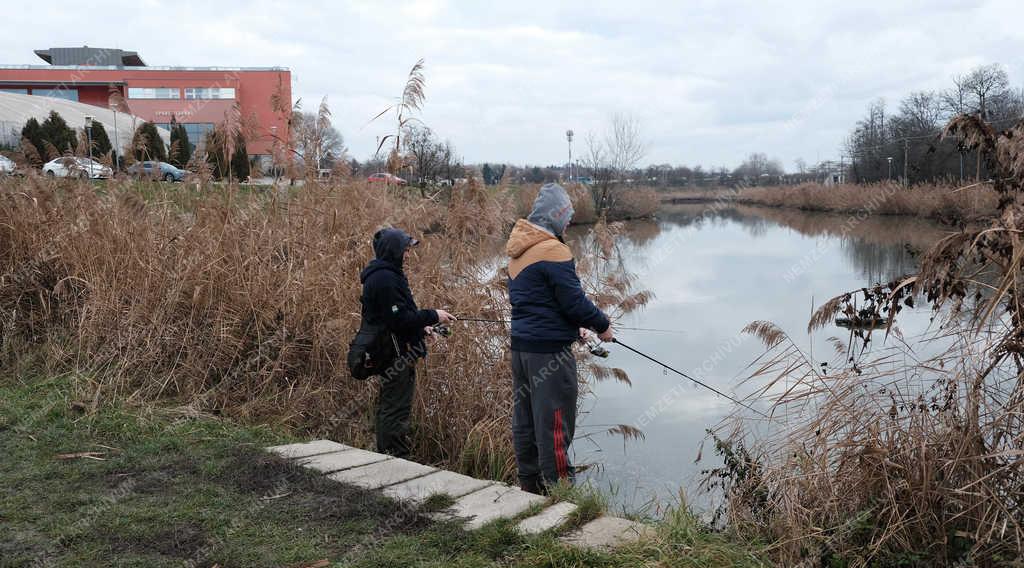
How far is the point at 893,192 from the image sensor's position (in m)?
32.6

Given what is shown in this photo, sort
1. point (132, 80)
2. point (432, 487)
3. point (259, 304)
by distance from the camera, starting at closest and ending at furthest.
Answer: point (432, 487) → point (259, 304) → point (132, 80)

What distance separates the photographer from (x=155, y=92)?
5631cm

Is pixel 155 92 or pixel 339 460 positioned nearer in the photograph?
pixel 339 460

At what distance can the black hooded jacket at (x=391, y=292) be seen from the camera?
5043 millimetres

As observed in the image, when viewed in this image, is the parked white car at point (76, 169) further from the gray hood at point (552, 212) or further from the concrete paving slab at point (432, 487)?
the concrete paving slab at point (432, 487)

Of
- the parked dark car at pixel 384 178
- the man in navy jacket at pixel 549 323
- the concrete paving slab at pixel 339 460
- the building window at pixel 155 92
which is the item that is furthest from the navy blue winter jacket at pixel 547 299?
the building window at pixel 155 92

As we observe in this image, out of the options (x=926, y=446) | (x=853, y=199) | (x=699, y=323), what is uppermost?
(x=853, y=199)

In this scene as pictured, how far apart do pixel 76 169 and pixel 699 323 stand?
31.3ft

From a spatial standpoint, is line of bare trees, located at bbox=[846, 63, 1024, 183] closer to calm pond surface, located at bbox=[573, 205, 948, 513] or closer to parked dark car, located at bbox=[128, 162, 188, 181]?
calm pond surface, located at bbox=[573, 205, 948, 513]

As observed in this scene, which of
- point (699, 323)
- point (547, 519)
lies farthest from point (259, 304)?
point (699, 323)

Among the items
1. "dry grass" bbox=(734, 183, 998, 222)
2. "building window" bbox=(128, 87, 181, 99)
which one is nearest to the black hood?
"dry grass" bbox=(734, 183, 998, 222)

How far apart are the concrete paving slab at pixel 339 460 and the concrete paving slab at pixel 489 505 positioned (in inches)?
32.9

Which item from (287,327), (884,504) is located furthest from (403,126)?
(884,504)

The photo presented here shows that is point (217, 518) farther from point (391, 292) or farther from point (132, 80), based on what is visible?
point (132, 80)
